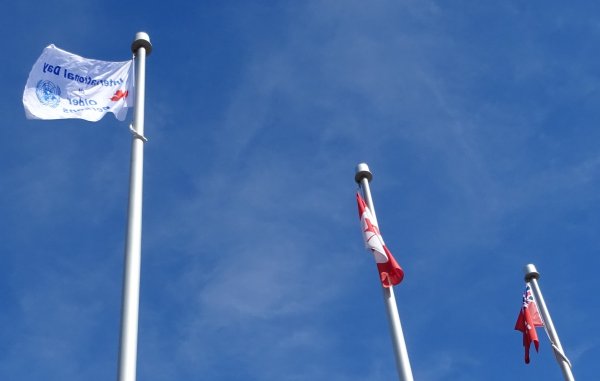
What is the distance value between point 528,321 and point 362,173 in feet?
20.2

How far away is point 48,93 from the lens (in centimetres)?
1442

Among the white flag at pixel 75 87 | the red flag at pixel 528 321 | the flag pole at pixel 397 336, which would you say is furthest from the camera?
the red flag at pixel 528 321

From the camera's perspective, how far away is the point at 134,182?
1227cm

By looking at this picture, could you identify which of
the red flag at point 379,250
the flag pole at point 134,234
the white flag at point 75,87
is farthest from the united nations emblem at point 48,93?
the red flag at point 379,250

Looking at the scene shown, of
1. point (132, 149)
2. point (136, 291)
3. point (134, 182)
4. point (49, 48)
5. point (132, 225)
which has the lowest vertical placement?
point (136, 291)

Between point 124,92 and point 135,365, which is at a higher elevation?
point 124,92

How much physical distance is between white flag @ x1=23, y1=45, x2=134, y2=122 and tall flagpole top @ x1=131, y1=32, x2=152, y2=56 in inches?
27.1

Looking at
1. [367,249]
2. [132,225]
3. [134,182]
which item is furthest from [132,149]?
[367,249]

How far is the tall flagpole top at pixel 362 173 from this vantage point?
17484mm

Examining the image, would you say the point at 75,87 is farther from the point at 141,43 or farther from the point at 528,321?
the point at 528,321

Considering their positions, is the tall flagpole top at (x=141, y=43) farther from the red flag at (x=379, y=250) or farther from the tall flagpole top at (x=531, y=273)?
the tall flagpole top at (x=531, y=273)

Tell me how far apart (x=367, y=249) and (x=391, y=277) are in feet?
3.10

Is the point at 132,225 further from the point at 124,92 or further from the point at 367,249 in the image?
the point at 367,249

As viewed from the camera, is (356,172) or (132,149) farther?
(356,172)
